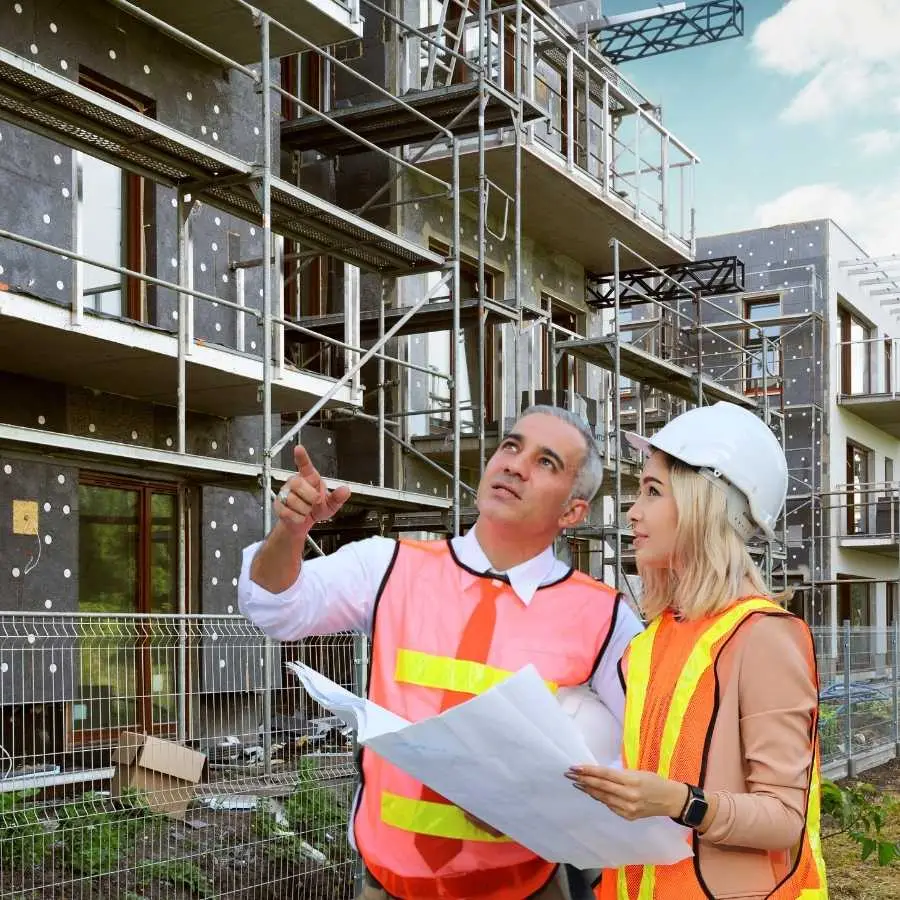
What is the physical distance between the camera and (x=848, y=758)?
1280 centimetres

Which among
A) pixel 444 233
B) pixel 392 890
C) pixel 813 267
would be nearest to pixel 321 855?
pixel 392 890

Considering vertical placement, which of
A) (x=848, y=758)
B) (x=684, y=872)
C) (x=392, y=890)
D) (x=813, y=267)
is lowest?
(x=848, y=758)

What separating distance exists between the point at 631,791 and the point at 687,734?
28 centimetres

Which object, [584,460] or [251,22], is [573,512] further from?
[251,22]

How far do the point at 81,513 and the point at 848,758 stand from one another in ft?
23.7

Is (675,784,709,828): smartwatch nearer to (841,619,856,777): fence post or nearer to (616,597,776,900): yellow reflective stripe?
(616,597,776,900): yellow reflective stripe

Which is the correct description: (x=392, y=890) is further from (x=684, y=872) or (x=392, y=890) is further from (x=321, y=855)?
(x=321, y=855)

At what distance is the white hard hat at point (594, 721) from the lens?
2801mm

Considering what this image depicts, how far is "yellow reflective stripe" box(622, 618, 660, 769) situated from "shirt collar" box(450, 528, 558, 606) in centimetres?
42

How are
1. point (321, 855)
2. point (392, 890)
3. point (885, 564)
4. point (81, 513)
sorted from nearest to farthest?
1. point (392, 890)
2. point (321, 855)
3. point (81, 513)
4. point (885, 564)

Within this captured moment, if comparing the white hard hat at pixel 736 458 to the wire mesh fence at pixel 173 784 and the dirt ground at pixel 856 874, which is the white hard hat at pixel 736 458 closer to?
the wire mesh fence at pixel 173 784

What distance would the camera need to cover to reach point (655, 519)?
2539 mm

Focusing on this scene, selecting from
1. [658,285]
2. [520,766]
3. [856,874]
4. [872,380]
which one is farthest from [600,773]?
[872,380]

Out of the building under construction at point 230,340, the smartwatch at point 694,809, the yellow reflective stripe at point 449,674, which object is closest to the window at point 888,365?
the building under construction at point 230,340
